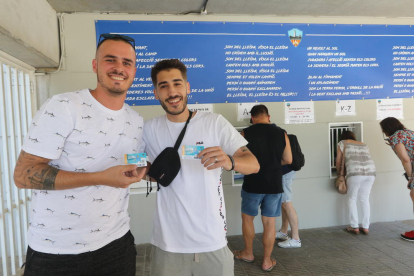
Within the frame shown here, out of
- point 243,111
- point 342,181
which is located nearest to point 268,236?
point 342,181

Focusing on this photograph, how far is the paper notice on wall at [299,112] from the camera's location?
4.64 meters

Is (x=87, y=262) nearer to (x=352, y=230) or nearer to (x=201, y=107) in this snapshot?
(x=201, y=107)

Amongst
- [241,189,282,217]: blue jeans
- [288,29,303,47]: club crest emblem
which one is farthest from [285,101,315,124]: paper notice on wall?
[241,189,282,217]: blue jeans

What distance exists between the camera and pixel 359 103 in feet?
15.9

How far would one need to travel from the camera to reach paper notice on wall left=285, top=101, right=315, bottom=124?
4.64m

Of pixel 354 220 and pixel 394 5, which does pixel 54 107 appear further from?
pixel 394 5

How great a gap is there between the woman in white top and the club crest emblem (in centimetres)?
171

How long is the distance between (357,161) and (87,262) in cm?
417

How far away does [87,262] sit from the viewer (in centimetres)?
154

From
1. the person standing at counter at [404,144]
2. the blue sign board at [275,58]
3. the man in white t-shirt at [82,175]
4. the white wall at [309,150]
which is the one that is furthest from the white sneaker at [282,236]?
the man in white t-shirt at [82,175]

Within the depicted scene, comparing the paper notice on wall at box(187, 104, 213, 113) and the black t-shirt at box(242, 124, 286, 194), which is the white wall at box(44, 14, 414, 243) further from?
the black t-shirt at box(242, 124, 286, 194)

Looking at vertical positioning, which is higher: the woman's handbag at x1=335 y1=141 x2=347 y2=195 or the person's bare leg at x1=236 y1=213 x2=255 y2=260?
the woman's handbag at x1=335 y1=141 x2=347 y2=195

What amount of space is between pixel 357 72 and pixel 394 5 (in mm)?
1117

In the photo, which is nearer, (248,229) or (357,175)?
(248,229)
